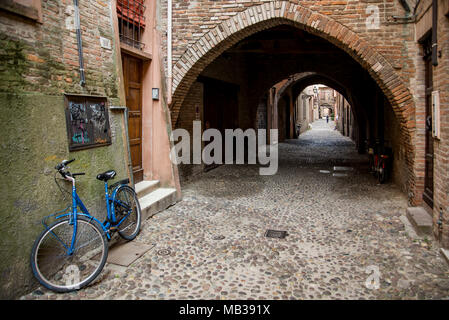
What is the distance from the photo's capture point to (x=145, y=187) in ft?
20.4

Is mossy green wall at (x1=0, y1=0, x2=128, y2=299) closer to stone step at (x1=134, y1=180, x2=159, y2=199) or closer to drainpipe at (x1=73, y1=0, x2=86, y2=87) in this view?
drainpipe at (x1=73, y1=0, x2=86, y2=87)

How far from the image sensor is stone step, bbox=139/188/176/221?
560cm

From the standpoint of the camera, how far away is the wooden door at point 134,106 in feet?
20.0

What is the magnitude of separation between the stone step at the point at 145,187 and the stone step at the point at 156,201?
0.06 metres

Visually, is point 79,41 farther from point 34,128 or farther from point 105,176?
point 105,176

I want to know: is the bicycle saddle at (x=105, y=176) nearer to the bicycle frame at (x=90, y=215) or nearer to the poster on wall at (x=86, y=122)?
the bicycle frame at (x=90, y=215)

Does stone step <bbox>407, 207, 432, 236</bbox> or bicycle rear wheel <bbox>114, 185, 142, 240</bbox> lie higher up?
bicycle rear wheel <bbox>114, 185, 142, 240</bbox>

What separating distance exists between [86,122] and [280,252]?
277 cm

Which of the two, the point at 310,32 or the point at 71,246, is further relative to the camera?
the point at 310,32

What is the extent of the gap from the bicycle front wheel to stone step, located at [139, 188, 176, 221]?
1502 mm

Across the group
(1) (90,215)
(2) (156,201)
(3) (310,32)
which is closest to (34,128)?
(1) (90,215)

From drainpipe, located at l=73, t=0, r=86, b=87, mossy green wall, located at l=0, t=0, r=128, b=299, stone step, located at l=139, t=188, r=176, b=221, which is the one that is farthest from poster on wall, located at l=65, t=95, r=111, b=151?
stone step, located at l=139, t=188, r=176, b=221

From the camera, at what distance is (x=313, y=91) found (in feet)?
143
